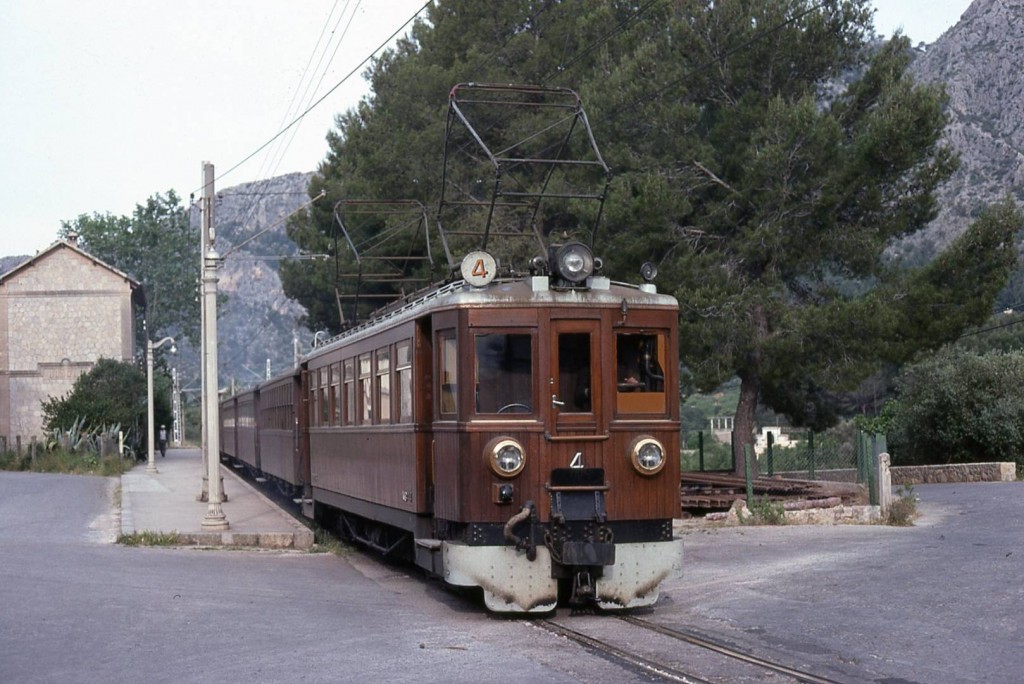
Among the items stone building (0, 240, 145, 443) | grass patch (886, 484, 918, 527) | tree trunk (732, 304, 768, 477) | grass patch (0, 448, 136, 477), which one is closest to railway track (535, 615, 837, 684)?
grass patch (886, 484, 918, 527)

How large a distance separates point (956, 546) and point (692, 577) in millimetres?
3881

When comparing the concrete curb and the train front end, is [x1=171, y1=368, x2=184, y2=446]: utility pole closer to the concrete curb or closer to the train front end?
the concrete curb

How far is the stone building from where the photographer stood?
175ft

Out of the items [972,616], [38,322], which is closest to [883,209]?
[972,616]

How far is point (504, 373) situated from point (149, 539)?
8856 mm

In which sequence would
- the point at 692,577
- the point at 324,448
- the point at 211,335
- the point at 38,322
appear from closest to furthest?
the point at 692,577
the point at 324,448
the point at 211,335
the point at 38,322

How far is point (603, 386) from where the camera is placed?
10820 millimetres

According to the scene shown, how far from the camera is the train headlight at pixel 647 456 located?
10.8 metres

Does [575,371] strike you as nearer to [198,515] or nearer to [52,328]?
[198,515]

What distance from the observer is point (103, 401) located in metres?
46.9

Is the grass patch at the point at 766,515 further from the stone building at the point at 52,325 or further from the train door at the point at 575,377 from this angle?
the stone building at the point at 52,325

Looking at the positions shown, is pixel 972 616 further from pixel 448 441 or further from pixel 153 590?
pixel 153 590

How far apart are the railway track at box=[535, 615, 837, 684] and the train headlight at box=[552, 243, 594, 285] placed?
9.30 ft

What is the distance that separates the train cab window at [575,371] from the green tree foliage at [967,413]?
22239 mm
